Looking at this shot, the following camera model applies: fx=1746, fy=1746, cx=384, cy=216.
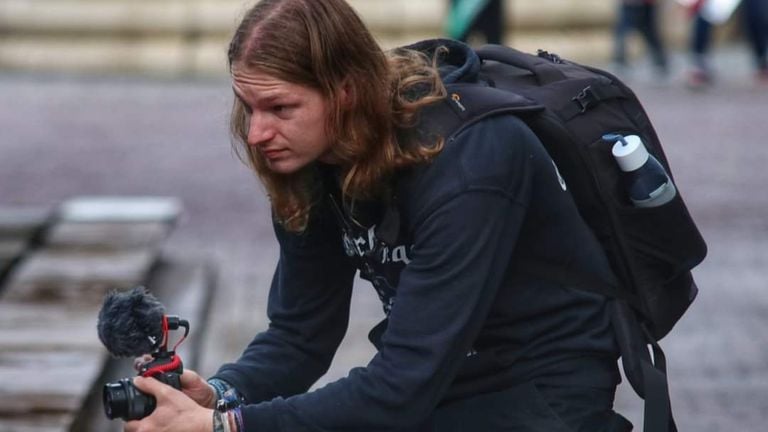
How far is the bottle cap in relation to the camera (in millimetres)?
2811

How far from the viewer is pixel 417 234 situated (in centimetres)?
271

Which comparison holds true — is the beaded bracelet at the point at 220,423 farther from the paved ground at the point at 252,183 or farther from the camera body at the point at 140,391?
the paved ground at the point at 252,183

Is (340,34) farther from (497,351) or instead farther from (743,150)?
(743,150)

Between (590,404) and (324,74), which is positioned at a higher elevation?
(324,74)

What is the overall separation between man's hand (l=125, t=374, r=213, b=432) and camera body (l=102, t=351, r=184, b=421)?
0.01m

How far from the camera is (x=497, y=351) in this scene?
2.87 m

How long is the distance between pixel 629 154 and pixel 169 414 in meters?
0.84

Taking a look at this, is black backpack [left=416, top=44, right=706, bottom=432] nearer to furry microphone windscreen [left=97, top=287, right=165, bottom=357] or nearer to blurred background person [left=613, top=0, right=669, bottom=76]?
furry microphone windscreen [left=97, top=287, right=165, bottom=357]

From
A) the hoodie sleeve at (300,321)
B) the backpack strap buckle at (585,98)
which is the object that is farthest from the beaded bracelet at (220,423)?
the backpack strap buckle at (585,98)

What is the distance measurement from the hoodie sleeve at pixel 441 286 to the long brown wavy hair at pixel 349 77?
72mm

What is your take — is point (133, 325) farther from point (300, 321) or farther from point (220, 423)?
point (300, 321)

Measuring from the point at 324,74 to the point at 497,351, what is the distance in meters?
0.56

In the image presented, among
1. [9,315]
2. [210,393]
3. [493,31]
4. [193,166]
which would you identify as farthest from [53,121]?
[210,393]

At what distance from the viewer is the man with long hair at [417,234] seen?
2.67m
